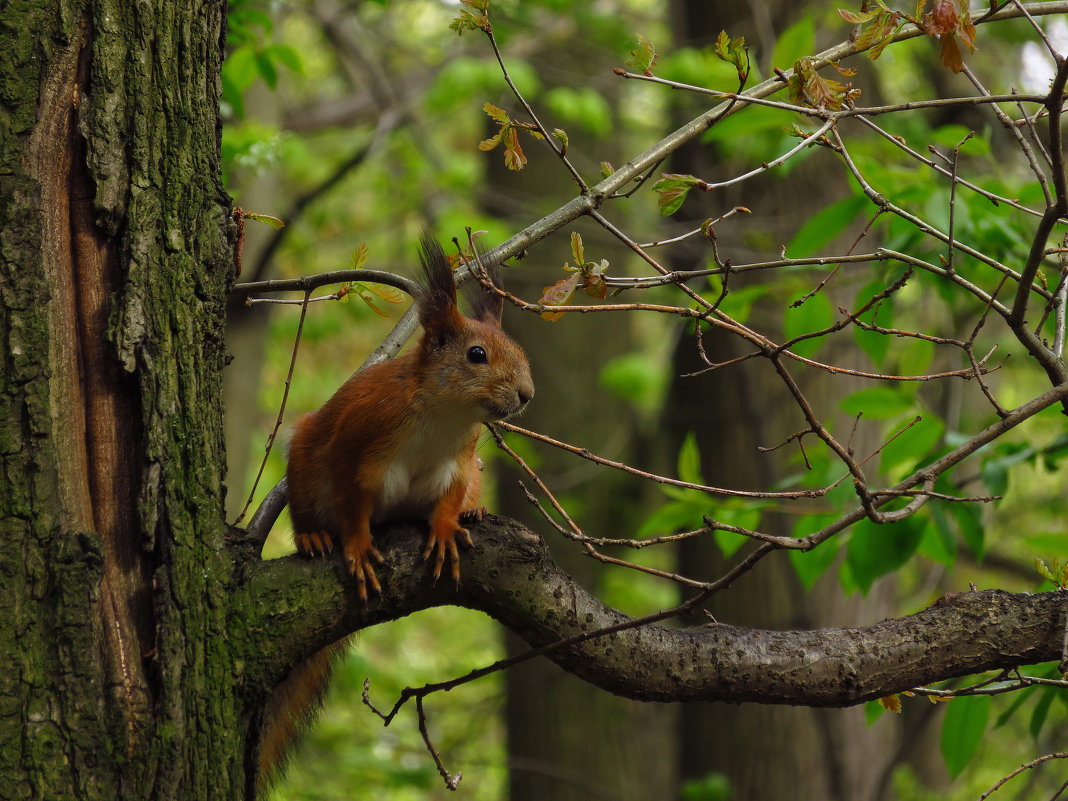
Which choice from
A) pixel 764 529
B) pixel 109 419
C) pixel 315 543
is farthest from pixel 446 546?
pixel 764 529

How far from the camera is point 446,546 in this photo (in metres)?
1.94

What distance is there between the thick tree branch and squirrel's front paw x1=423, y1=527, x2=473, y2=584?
0.07 ft

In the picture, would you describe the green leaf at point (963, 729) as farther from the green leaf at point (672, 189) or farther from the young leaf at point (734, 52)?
the young leaf at point (734, 52)

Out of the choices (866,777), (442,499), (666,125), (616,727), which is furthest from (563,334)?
(442,499)

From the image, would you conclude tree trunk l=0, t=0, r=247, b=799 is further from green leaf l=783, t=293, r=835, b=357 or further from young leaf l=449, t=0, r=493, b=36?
green leaf l=783, t=293, r=835, b=357

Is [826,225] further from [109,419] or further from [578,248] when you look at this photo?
[109,419]

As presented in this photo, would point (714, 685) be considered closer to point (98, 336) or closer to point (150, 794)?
point (150, 794)

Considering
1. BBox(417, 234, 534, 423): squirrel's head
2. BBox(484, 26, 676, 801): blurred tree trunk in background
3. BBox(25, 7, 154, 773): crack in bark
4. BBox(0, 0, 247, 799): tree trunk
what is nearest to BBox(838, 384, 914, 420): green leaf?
BBox(417, 234, 534, 423): squirrel's head

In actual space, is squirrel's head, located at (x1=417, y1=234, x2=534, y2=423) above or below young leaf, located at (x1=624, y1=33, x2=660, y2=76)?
below

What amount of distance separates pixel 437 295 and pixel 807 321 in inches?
41.3

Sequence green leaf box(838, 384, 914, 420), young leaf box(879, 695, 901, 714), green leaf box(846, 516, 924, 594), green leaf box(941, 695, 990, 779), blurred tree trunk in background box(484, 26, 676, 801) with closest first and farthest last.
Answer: young leaf box(879, 695, 901, 714)
green leaf box(941, 695, 990, 779)
green leaf box(846, 516, 924, 594)
green leaf box(838, 384, 914, 420)
blurred tree trunk in background box(484, 26, 676, 801)

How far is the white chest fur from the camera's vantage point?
8.05ft

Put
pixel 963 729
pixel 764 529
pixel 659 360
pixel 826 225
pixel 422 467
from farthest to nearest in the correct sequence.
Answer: pixel 659 360 → pixel 764 529 → pixel 826 225 → pixel 422 467 → pixel 963 729

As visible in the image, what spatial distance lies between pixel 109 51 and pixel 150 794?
120cm
